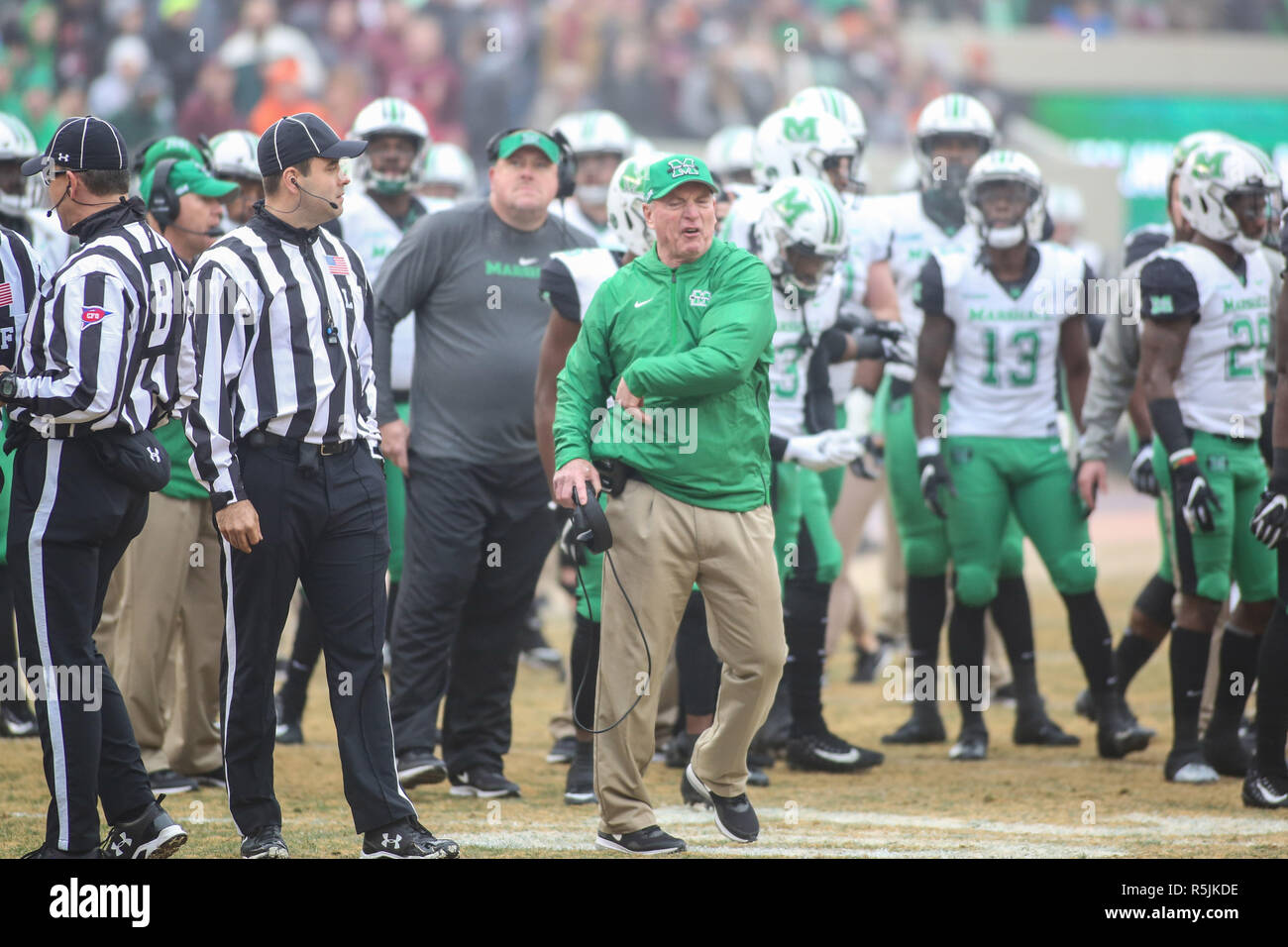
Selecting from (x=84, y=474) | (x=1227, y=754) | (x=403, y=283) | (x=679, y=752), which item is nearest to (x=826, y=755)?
(x=679, y=752)

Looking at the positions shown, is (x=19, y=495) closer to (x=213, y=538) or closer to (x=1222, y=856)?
(x=213, y=538)

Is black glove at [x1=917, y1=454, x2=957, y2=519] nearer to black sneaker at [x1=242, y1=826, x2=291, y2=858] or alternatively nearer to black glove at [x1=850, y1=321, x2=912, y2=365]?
black glove at [x1=850, y1=321, x2=912, y2=365]

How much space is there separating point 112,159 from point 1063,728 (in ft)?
15.5

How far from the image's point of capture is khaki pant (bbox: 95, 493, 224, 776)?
6133 mm

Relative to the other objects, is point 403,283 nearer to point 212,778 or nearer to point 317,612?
point 317,612

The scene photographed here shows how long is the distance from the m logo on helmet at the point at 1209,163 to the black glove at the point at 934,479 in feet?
4.63

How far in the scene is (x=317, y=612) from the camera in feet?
16.3

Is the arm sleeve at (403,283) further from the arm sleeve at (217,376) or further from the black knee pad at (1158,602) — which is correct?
the black knee pad at (1158,602)

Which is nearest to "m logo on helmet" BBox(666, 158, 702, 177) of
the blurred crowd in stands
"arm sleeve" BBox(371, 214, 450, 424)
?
"arm sleeve" BBox(371, 214, 450, 424)

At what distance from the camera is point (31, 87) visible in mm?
15195

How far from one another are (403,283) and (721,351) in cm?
177

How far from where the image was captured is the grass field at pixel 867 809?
17.2ft

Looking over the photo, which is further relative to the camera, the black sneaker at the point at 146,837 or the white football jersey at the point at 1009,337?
the white football jersey at the point at 1009,337

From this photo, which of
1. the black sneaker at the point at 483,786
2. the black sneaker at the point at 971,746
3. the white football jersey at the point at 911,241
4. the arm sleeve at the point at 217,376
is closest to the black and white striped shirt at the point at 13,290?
the arm sleeve at the point at 217,376
